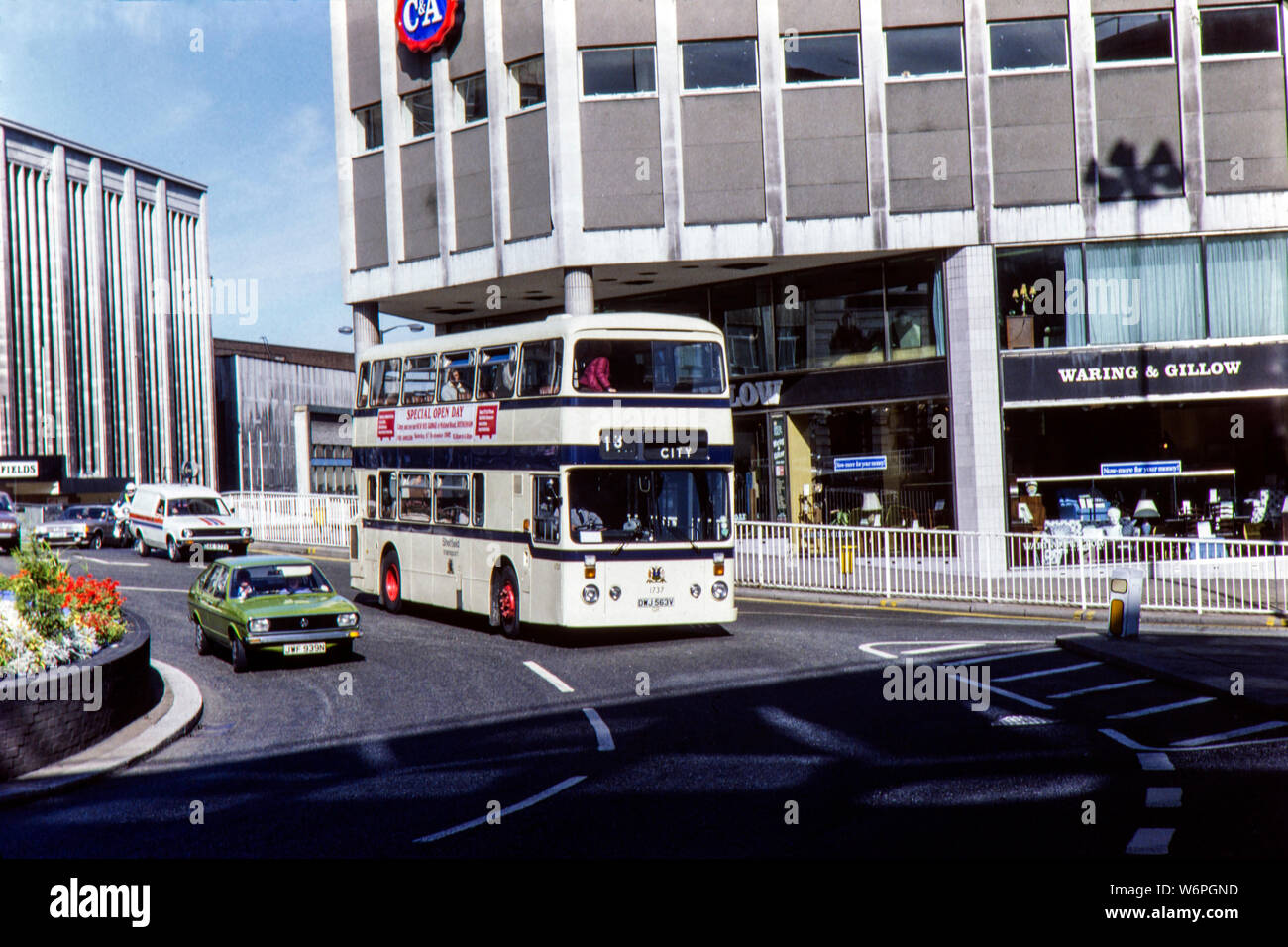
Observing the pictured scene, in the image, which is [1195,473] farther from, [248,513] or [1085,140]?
[248,513]

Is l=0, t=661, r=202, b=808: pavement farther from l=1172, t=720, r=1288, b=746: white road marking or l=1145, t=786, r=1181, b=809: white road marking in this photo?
l=1172, t=720, r=1288, b=746: white road marking

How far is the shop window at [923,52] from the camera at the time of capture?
90.6 feet

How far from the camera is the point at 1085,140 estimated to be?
88.2 feet

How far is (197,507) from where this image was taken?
112 ft

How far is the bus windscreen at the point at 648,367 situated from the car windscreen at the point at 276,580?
4.82 metres

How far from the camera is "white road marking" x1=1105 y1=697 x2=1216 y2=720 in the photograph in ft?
39.1

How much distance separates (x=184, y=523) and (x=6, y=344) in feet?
197

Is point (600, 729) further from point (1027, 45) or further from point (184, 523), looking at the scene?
point (184, 523)

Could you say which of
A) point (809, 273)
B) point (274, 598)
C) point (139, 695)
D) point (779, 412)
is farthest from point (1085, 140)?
point (139, 695)
